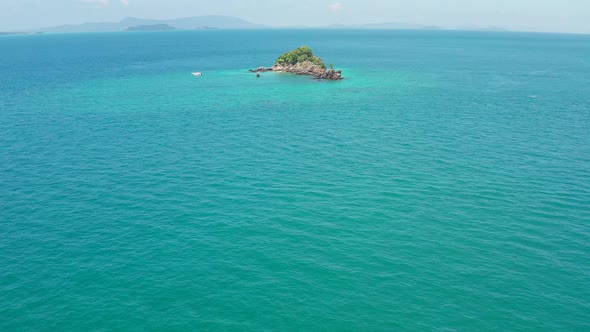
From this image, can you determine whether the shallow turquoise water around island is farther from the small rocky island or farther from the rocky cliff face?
the small rocky island

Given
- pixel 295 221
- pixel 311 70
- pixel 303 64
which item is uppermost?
pixel 303 64

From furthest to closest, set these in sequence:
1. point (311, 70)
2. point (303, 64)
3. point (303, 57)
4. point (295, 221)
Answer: point (303, 57)
point (303, 64)
point (311, 70)
point (295, 221)

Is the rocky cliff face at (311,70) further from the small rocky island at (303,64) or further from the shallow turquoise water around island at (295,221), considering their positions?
the shallow turquoise water around island at (295,221)

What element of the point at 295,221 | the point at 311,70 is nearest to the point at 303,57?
the point at 311,70

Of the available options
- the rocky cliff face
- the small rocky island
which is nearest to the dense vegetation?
the small rocky island

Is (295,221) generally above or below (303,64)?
below

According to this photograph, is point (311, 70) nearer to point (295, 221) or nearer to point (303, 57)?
point (303, 57)

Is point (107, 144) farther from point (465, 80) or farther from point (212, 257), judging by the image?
point (465, 80)

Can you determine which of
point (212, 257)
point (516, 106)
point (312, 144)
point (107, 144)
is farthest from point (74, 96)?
point (516, 106)

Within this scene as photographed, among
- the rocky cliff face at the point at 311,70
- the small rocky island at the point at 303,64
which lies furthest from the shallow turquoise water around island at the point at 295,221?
the small rocky island at the point at 303,64
